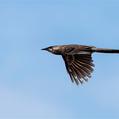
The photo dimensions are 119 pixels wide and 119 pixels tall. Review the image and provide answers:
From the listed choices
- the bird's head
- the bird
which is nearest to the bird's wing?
the bird

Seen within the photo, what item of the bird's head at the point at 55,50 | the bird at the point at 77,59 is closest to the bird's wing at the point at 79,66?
the bird at the point at 77,59

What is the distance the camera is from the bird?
7.15m

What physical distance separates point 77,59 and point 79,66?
0.20 m

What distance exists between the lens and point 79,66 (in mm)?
7637

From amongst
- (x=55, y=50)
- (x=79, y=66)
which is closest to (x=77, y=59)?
(x=79, y=66)

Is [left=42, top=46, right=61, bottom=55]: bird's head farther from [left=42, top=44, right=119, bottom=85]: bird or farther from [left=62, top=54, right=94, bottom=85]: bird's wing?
[left=62, top=54, right=94, bottom=85]: bird's wing

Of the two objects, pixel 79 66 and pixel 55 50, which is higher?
pixel 55 50

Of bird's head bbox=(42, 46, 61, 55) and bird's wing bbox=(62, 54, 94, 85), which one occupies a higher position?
bird's head bbox=(42, 46, 61, 55)

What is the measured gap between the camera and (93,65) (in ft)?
24.1

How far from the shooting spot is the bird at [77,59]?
7152mm

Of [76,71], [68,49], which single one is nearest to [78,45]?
→ [68,49]

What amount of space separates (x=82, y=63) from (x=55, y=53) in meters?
0.85

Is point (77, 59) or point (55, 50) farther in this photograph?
point (77, 59)

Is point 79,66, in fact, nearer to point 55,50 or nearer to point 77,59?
point 77,59
